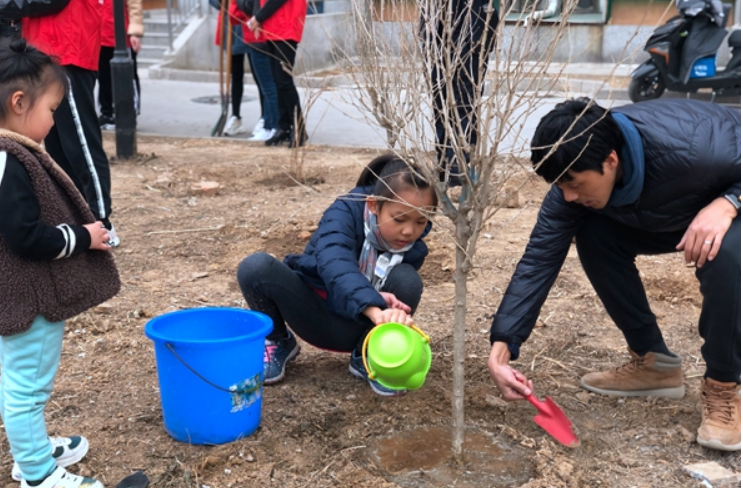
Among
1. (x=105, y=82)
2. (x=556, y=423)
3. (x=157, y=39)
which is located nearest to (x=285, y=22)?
(x=105, y=82)

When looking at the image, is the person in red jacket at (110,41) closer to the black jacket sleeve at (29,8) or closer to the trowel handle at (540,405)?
the black jacket sleeve at (29,8)

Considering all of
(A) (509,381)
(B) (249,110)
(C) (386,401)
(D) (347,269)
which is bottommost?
(B) (249,110)

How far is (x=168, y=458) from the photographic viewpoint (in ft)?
8.30

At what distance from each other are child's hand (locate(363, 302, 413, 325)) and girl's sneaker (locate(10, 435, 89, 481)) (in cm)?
96

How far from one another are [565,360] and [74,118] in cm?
265

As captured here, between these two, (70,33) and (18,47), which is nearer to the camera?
(18,47)

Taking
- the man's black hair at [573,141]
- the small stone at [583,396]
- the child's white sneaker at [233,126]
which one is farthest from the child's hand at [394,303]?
the child's white sneaker at [233,126]

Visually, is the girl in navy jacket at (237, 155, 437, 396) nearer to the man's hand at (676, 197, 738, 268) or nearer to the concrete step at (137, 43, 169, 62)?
the man's hand at (676, 197, 738, 268)

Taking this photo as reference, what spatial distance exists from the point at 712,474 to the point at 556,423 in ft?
1.56

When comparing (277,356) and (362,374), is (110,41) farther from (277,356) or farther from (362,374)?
(362,374)

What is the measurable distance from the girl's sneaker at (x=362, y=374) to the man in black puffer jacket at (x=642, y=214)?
18.7 inches

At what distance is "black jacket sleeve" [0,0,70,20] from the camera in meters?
4.18

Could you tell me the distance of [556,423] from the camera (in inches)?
105

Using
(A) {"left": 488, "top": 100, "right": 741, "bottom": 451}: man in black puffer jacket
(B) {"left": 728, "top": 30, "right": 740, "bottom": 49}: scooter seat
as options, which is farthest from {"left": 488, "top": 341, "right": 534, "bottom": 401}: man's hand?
(B) {"left": 728, "top": 30, "right": 740, "bottom": 49}: scooter seat
